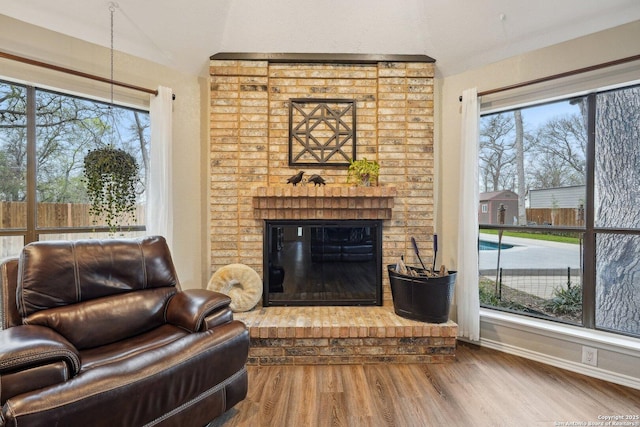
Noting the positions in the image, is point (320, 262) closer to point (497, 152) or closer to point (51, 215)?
point (497, 152)

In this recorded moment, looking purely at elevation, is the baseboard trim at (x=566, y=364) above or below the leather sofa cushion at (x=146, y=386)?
below

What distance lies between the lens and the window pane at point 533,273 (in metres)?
2.42

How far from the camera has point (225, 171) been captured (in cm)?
283

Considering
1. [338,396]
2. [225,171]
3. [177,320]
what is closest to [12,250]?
[177,320]

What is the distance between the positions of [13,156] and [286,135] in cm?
210

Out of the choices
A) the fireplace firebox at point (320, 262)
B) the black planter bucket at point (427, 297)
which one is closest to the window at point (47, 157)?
the fireplace firebox at point (320, 262)

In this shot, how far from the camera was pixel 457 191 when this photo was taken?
282 centimetres

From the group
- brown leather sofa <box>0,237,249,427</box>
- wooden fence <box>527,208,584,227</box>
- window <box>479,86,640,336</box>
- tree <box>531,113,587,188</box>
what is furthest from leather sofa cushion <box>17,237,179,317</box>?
tree <box>531,113,587,188</box>

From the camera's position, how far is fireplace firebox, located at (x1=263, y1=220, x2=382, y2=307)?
2.83 meters

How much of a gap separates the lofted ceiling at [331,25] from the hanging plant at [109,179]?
1079 millimetres

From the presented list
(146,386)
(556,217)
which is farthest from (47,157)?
(556,217)

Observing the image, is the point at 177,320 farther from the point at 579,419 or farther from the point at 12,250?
the point at 579,419

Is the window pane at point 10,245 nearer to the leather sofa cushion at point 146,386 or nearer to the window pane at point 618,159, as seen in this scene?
the leather sofa cushion at point 146,386

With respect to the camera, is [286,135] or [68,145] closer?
[68,145]
